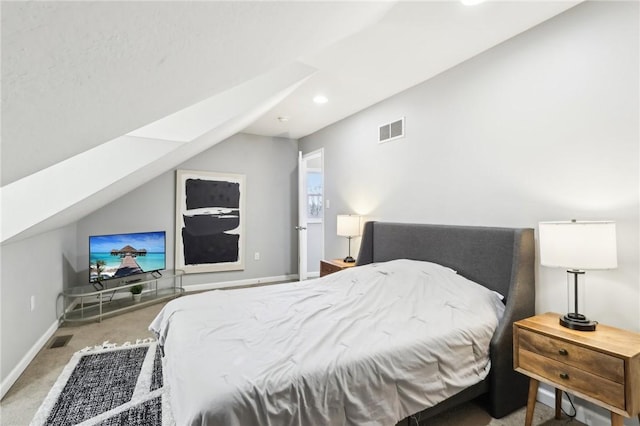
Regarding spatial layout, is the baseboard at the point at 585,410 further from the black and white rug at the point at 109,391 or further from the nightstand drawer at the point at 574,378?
the black and white rug at the point at 109,391

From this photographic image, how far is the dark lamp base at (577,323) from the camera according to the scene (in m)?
1.69

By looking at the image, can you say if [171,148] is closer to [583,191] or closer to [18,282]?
[18,282]

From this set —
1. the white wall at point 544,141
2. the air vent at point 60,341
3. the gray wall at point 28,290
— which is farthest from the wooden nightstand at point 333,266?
the gray wall at point 28,290

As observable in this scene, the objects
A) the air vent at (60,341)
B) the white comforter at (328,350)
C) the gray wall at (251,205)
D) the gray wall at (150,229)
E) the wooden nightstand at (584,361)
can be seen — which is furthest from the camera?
the gray wall at (251,205)

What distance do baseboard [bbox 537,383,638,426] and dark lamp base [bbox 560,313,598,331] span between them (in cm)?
57

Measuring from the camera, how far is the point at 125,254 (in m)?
3.95

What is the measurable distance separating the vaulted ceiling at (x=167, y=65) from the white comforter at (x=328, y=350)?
1016 millimetres

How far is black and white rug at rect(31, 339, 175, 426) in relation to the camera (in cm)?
183

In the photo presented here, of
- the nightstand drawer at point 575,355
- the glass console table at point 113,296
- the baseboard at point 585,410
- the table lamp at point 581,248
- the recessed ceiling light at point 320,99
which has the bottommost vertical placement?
the baseboard at point 585,410

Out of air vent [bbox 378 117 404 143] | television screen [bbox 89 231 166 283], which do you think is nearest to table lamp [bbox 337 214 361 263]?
air vent [bbox 378 117 404 143]

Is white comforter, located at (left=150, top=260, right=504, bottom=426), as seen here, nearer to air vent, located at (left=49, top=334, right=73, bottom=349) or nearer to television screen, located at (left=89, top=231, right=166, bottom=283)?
air vent, located at (left=49, top=334, right=73, bottom=349)

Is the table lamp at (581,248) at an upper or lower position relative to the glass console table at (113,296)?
upper

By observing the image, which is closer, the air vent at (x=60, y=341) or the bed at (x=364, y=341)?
the bed at (x=364, y=341)

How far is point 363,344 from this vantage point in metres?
1.55
